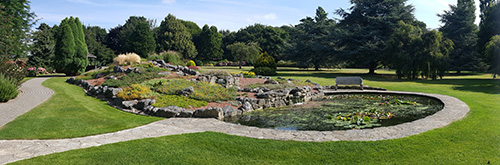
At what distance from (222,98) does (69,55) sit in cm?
1576

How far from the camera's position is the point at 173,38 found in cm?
4934

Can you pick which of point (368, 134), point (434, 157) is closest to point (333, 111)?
point (368, 134)

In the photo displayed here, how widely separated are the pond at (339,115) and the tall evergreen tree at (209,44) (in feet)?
151

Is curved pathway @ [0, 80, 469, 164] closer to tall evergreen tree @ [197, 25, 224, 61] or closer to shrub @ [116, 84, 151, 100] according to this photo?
shrub @ [116, 84, 151, 100]

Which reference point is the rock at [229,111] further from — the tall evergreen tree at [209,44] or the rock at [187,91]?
the tall evergreen tree at [209,44]

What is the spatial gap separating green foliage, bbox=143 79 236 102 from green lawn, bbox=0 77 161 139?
7.98 ft

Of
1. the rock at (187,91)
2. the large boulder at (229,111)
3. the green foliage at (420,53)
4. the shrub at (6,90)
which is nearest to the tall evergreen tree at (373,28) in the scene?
the green foliage at (420,53)

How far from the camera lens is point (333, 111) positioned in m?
10.1

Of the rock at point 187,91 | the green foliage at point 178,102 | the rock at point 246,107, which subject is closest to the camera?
the green foliage at point 178,102

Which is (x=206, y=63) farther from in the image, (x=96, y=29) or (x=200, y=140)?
(x=200, y=140)

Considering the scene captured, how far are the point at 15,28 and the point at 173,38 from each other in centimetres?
3053

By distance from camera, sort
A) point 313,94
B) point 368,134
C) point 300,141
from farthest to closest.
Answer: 1. point 313,94
2. point 368,134
3. point 300,141

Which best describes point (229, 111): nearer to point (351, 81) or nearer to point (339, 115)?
point (339, 115)

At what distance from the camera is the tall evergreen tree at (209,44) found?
56125mm
